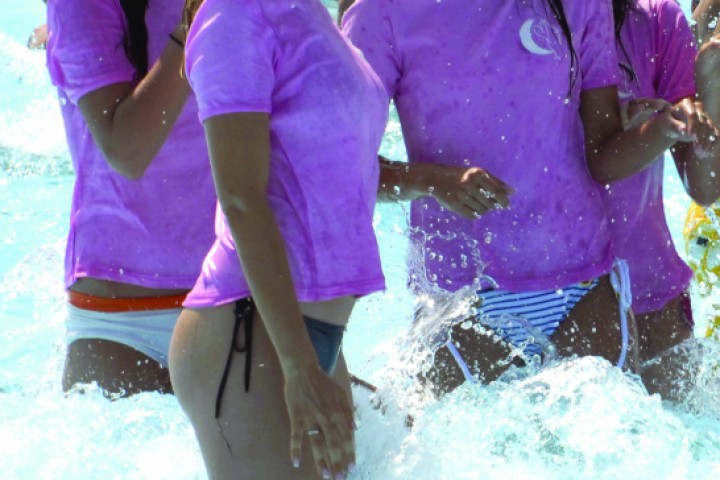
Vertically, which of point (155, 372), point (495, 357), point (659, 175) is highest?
point (659, 175)

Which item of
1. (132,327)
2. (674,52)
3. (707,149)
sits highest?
(674,52)

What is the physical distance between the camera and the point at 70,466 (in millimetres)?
3055

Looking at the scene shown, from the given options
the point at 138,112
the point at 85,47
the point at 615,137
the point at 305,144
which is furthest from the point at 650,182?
the point at 85,47

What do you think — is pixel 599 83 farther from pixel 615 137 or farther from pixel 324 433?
pixel 324 433

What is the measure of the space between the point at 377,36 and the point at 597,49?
1.78 feet

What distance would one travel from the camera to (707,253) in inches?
142

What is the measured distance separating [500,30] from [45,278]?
5.66 ft

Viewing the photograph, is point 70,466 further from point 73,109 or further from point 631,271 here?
point 631,271

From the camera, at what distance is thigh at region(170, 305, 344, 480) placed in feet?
6.89

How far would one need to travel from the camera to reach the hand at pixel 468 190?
2592 mm

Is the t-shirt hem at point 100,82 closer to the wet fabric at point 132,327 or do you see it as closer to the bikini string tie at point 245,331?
the wet fabric at point 132,327

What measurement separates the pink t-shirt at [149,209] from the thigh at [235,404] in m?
0.65

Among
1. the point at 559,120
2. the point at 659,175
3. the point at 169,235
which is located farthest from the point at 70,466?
the point at 659,175

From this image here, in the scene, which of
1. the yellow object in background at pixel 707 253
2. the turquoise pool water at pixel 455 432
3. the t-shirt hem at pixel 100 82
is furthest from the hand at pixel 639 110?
the t-shirt hem at pixel 100 82
